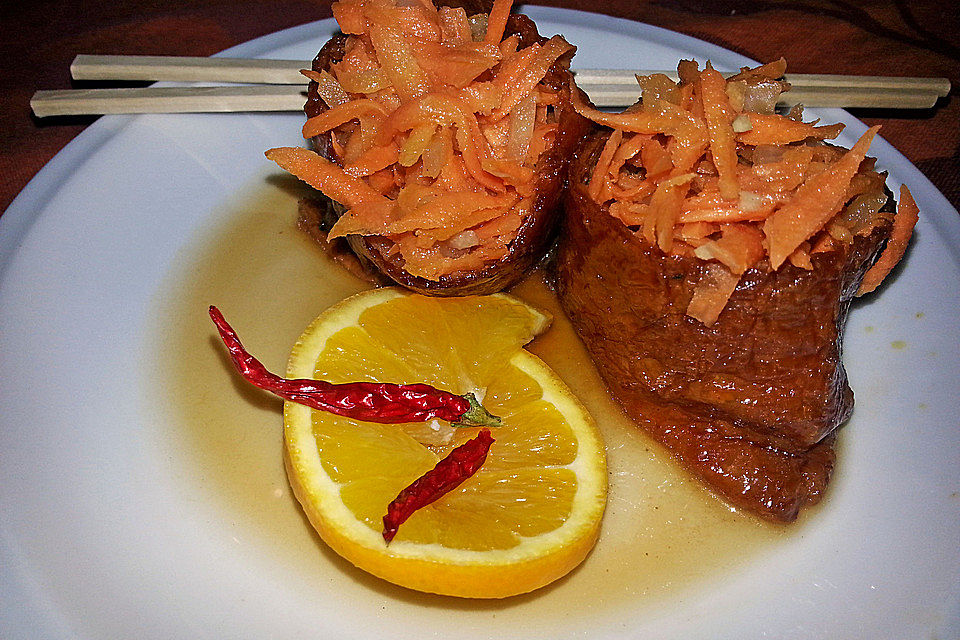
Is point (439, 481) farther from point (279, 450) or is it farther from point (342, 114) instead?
point (342, 114)

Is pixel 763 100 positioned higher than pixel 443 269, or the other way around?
pixel 763 100

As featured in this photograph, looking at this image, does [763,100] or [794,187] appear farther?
[763,100]

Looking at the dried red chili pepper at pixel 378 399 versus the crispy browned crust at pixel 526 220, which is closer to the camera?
the dried red chili pepper at pixel 378 399

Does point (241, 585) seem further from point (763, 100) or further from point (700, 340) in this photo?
point (763, 100)

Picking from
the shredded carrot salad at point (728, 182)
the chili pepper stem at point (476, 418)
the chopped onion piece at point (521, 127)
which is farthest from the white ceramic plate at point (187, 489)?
the chopped onion piece at point (521, 127)

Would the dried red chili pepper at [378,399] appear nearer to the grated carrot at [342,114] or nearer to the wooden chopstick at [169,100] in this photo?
the grated carrot at [342,114]

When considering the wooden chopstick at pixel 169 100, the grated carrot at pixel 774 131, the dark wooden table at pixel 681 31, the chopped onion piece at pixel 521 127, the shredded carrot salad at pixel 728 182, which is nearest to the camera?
the shredded carrot salad at pixel 728 182

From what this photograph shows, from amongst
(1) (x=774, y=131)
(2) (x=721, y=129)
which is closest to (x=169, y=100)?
(2) (x=721, y=129)

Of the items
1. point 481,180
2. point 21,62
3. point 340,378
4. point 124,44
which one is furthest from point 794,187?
point 21,62
